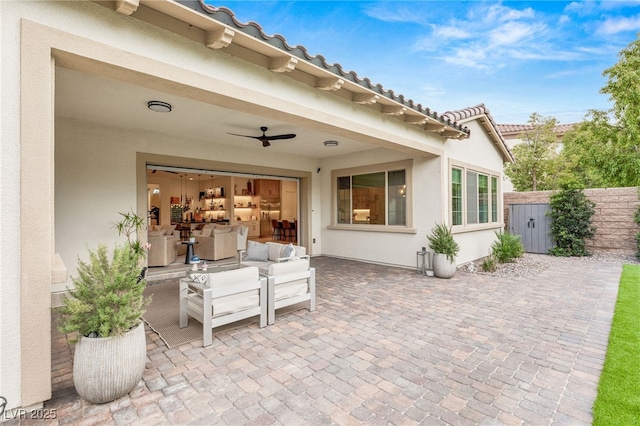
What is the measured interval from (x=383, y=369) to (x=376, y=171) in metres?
6.36

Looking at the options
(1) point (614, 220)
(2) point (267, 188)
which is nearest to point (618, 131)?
(1) point (614, 220)

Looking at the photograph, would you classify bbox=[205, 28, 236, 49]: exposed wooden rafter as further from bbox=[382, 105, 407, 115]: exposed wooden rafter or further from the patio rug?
the patio rug

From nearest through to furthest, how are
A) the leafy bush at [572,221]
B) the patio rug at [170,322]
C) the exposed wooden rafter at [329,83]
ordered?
the patio rug at [170,322] → the exposed wooden rafter at [329,83] → the leafy bush at [572,221]

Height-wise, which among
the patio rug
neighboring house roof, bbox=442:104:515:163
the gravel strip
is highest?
neighboring house roof, bbox=442:104:515:163

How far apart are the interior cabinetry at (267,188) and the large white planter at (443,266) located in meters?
10.6

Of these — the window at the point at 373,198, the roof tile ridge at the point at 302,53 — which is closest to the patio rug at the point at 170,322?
the roof tile ridge at the point at 302,53

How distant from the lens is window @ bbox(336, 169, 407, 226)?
27.1 feet

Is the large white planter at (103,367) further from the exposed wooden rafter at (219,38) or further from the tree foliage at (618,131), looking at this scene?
the tree foliage at (618,131)

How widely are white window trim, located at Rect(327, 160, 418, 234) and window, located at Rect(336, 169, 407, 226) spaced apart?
0.35 ft

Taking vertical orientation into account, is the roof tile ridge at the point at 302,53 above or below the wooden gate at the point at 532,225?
above

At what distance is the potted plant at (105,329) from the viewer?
93.0 inches

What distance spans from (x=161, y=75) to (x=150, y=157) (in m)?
4.26

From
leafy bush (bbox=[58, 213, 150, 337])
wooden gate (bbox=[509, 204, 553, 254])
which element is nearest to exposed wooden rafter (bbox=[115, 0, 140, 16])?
leafy bush (bbox=[58, 213, 150, 337])

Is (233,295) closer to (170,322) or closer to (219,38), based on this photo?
(170,322)
